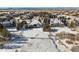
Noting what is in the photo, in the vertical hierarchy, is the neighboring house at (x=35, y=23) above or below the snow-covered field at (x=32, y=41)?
above

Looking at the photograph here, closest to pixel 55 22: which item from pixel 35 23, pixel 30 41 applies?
pixel 35 23

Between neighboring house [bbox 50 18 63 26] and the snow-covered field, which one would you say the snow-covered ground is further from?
neighboring house [bbox 50 18 63 26]

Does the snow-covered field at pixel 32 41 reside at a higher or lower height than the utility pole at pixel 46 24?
lower

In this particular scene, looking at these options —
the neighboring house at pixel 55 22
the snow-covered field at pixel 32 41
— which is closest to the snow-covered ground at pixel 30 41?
the snow-covered field at pixel 32 41

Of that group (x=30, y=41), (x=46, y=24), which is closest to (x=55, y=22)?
(x=46, y=24)

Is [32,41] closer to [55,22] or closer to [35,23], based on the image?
[35,23]

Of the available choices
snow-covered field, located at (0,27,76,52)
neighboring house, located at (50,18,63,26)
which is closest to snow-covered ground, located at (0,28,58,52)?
snow-covered field, located at (0,27,76,52)

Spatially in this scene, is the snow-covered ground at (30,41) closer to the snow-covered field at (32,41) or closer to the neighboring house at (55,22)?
the snow-covered field at (32,41)

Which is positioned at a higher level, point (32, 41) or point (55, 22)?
point (55, 22)

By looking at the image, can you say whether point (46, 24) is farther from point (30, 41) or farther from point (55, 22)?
point (30, 41)

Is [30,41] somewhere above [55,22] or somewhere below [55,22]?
below

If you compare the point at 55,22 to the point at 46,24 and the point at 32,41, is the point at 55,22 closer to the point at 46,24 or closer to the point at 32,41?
Answer: the point at 46,24
